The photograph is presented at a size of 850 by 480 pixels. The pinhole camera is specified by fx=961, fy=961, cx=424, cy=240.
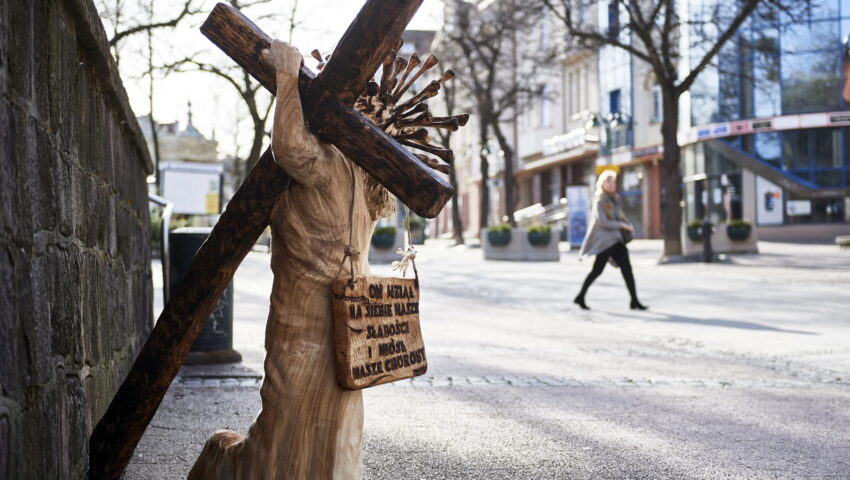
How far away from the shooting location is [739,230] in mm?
27609

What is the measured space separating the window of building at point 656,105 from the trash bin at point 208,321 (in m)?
40.5

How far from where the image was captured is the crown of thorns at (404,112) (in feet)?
9.42

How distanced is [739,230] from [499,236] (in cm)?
695

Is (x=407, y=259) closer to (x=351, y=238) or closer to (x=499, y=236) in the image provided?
(x=351, y=238)

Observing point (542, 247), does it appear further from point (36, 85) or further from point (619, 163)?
point (36, 85)

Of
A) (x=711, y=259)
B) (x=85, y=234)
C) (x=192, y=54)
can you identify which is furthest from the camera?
(x=711, y=259)

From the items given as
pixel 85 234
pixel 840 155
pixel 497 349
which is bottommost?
pixel 497 349

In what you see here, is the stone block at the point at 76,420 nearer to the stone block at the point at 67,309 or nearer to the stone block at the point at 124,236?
the stone block at the point at 67,309

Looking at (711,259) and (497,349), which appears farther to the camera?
(711,259)

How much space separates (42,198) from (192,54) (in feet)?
62.9

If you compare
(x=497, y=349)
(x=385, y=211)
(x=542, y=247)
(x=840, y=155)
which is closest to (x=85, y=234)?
(x=385, y=211)

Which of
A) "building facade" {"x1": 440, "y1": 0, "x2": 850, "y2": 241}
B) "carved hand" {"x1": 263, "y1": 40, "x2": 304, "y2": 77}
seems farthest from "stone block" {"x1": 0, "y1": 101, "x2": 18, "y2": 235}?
"building facade" {"x1": 440, "y1": 0, "x2": 850, "y2": 241}

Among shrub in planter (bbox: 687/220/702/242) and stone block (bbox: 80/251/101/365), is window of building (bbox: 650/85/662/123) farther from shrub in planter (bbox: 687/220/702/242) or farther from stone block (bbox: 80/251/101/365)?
stone block (bbox: 80/251/101/365)

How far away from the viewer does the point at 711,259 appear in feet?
77.3
